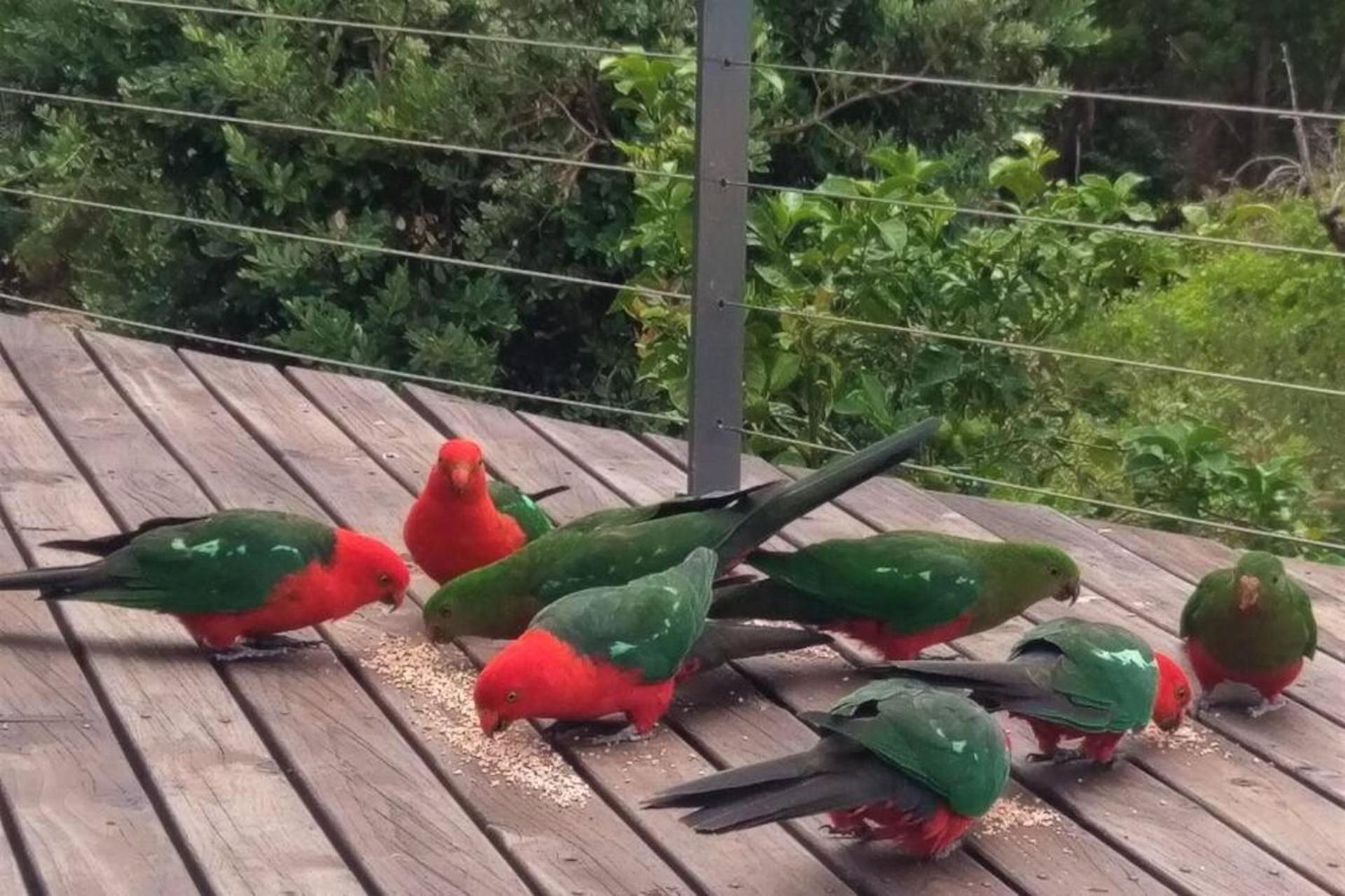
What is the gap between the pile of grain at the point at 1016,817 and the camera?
2.26 meters

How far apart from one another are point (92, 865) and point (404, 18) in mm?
3353

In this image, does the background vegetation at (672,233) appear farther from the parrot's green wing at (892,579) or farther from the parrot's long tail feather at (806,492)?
the parrot's green wing at (892,579)

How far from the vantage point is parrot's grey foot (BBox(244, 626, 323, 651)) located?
8.86ft

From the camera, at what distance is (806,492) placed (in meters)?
2.72

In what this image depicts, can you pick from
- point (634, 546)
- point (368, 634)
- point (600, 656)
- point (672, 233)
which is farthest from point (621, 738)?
point (672, 233)

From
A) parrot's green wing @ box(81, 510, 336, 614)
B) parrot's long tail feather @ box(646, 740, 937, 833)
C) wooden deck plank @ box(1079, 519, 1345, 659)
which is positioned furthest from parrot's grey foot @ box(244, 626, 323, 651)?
wooden deck plank @ box(1079, 519, 1345, 659)

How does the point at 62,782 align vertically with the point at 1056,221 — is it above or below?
below

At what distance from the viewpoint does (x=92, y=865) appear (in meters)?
2.08

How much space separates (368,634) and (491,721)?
0.52 meters

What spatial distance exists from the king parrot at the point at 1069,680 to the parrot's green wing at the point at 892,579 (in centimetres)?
20

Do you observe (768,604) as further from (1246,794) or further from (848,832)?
(1246,794)

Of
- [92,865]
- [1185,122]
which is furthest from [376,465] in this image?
[1185,122]

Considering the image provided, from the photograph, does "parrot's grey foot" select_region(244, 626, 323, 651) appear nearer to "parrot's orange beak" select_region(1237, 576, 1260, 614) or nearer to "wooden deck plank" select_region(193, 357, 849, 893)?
"wooden deck plank" select_region(193, 357, 849, 893)

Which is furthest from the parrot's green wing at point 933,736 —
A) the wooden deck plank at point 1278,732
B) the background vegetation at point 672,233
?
the background vegetation at point 672,233
